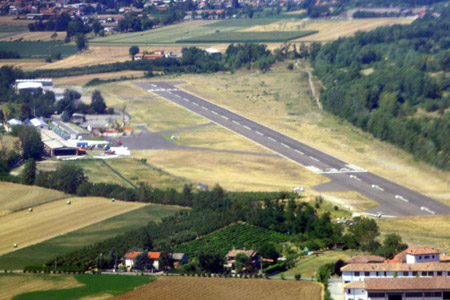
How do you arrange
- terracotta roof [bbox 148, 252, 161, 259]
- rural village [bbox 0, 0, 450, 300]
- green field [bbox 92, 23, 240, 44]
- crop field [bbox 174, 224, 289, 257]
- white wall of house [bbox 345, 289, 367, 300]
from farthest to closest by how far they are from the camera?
1. green field [bbox 92, 23, 240, 44]
2. crop field [bbox 174, 224, 289, 257]
3. terracotta roof [bbox 148, 252, 161, 259]
4. rural village [bbox 0, 0, 450, 300]
5. white wall of house [bbox 345, 289, 367, 300]

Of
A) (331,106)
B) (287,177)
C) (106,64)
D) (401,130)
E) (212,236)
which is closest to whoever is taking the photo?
(212,236)

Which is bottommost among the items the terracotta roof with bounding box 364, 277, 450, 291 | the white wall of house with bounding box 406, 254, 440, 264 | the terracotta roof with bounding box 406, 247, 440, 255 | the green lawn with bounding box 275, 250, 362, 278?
the green lawn with bounding box 275, 250, 362, 278

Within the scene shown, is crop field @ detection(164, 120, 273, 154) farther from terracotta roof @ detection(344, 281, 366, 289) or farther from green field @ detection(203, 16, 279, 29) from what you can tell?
green field @ detection(203, 16, 279, 29)

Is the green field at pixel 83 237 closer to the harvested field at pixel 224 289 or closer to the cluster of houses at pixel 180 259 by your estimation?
the cluster of houses at pixel 180 259

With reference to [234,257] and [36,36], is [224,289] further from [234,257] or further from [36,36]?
[36,36]

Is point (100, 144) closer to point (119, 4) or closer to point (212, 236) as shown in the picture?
point (212, 236)

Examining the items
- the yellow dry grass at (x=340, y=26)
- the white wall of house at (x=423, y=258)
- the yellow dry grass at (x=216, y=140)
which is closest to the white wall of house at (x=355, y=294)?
the white wall of house at (x=423, y=258)

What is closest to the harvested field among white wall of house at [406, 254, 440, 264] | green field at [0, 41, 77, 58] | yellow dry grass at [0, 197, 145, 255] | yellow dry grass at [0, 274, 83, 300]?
yellow dry grass at [0, 274, 83, 300]

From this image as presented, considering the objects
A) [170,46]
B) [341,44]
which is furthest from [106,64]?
[341,44]
